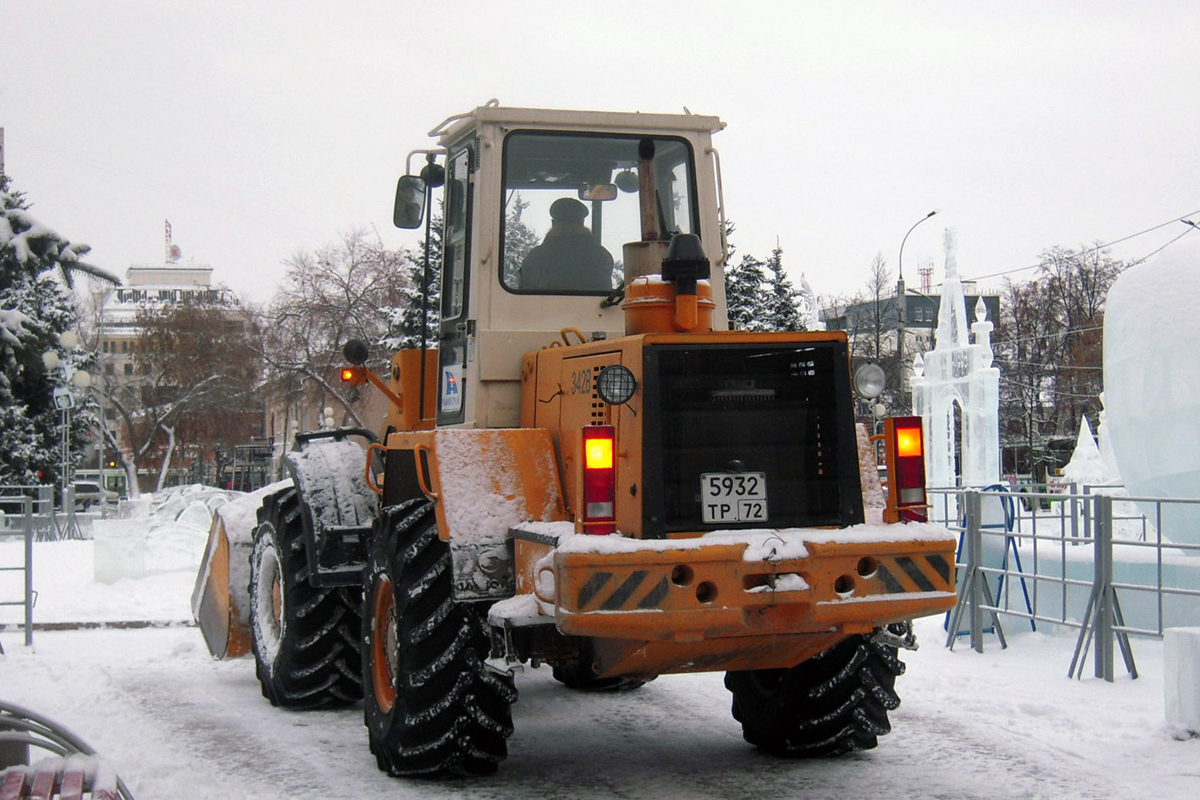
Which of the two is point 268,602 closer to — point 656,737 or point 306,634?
point 306,634

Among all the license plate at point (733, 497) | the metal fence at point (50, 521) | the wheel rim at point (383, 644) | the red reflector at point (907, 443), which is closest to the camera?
the license plate at point (733, 497)

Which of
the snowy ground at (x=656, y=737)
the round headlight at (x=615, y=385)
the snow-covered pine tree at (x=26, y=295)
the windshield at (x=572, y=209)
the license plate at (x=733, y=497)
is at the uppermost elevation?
the windshield at (x=572, y=209)

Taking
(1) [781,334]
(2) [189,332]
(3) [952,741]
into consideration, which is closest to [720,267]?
(1) [781,334]

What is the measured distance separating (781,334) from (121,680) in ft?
21.1

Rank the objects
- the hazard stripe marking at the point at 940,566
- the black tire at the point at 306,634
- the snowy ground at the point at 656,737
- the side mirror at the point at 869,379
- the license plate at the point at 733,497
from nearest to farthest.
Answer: the hazard stripe marking at the point at 940,566 → the license plate at the point at 733,497 → the side mirror at the point at 869,379 → the snowy ground at the point at 656,737 → the black tire at the point at 306,634

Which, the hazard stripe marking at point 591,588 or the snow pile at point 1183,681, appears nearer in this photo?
the hazard stripe marking at point 591,588

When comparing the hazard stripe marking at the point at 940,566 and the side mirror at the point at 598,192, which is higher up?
the side mirror at the point at 598,192

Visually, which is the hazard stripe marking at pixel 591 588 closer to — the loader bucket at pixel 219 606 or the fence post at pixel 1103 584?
the loader bucket at pixel 219 606

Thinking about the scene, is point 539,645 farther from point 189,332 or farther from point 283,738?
point 189,332

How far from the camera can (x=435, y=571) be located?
22.0 ft

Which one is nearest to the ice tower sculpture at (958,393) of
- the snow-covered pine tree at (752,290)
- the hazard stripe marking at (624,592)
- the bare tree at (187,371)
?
the snow-covered pine tree at (752,290)

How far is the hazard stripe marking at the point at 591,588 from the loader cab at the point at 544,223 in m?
1.96

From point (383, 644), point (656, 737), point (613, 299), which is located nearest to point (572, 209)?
point (613, 299)

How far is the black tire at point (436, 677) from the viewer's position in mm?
6660
